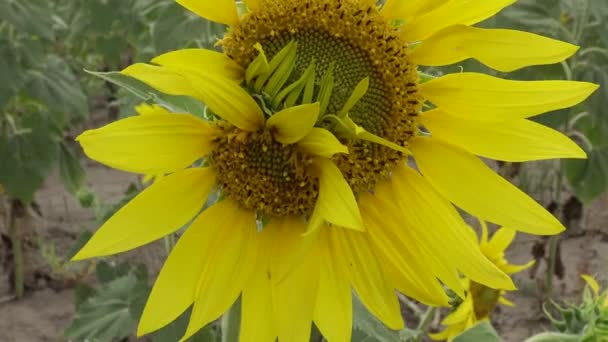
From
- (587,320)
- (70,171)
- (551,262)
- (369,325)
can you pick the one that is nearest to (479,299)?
(587,320)

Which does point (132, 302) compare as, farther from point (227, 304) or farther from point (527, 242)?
point (527, 242)

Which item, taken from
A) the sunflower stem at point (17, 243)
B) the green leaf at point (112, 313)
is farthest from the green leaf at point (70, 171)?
the green leaf at point (112, 313)

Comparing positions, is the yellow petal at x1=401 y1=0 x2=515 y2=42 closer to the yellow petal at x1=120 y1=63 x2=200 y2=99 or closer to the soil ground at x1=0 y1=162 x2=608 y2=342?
the yellow petal at x1=120 y1=63 x2=200 y2=99

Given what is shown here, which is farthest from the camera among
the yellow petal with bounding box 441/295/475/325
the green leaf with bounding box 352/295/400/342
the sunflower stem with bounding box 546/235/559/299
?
the sunflower stem with bounding box 546/235/559/299

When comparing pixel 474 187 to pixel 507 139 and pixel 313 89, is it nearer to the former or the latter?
pixel 507 139

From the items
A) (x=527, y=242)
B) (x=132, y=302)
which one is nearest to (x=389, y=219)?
(x=132, y=302)

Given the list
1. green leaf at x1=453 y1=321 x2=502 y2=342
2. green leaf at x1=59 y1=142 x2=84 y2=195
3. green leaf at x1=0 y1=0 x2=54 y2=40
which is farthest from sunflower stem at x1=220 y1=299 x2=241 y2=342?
green leaf at x1=59 y1=142 x2=84 y2=195
